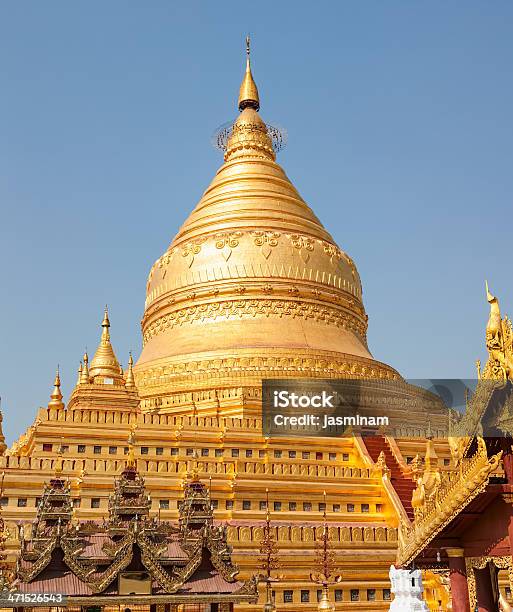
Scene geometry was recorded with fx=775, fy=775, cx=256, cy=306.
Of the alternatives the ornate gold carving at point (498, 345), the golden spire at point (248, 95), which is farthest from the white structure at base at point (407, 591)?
the golden spire at point (248, 95)

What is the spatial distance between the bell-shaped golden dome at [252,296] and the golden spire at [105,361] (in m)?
1.19

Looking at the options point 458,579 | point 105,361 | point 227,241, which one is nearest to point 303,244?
point 227,241

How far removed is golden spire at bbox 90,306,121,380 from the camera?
102ft

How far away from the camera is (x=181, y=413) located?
96.2 ft

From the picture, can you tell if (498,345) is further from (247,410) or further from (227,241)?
(227,241)

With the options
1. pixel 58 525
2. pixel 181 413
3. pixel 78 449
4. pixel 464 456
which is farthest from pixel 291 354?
pixel 464 456

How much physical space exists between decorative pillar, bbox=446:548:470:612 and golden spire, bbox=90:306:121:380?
21632 millimetres

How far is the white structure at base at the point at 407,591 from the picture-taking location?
11.4 meters

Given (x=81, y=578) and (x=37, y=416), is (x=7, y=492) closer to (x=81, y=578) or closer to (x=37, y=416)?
(x=37, y=416)

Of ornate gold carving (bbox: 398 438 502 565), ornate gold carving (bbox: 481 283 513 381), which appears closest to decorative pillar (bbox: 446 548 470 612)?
ornate gold carving (bbox: 398 438 502 565)

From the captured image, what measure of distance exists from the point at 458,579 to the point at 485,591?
569 millimetres

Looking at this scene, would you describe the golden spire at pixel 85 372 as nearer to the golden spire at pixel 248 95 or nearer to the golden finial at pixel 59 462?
the golden finial at pixel 59 462

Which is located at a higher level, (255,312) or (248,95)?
(248,95)

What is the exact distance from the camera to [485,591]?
1102 centimetres
